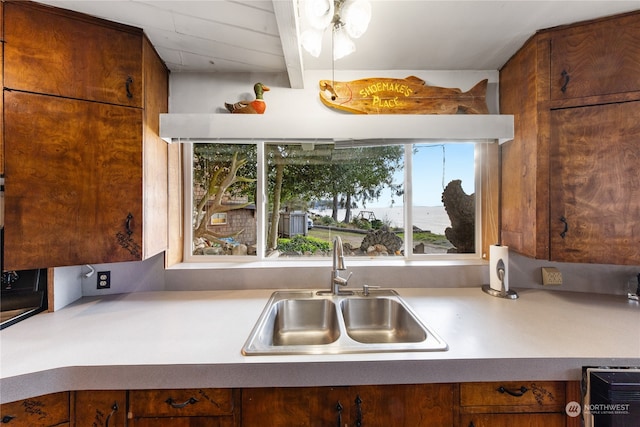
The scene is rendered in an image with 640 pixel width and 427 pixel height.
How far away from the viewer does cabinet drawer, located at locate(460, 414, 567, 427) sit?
93 cm

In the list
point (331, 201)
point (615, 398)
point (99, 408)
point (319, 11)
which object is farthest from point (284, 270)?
point (615, 398)

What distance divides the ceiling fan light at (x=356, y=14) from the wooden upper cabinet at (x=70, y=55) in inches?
39.3

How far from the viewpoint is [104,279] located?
1524 millimetres

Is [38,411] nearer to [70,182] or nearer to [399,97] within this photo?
[70,182]

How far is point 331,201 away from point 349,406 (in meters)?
1.15

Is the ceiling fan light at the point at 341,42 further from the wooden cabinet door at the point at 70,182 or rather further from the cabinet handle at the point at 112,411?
the cabinet handle at the point at 112,411

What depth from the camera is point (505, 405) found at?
927 millimetres

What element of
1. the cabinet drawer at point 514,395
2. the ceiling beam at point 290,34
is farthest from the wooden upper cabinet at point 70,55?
the cabinet drawer at point 514,395

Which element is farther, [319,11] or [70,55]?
[70,55]

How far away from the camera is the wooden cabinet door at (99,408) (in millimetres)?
879

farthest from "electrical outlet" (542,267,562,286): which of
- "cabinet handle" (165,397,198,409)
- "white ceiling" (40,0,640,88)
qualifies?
"cabinet handle" (165,397,198,409)

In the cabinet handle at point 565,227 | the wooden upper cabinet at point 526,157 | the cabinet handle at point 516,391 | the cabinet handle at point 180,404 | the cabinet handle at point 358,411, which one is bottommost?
the cabinet handle at point 358,411

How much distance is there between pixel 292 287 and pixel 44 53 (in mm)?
1595

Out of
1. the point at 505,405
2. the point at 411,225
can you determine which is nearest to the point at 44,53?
the point at 411,225
